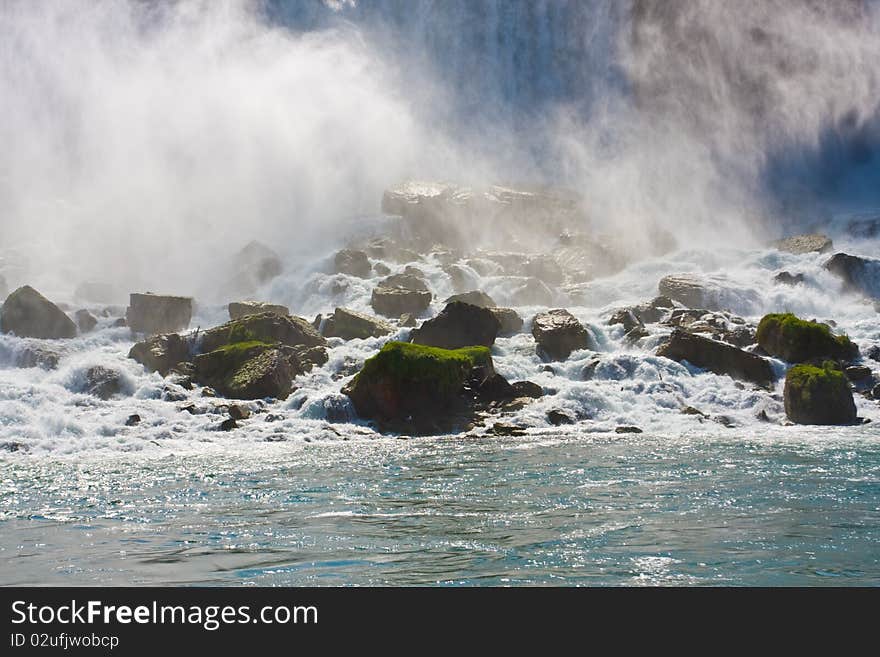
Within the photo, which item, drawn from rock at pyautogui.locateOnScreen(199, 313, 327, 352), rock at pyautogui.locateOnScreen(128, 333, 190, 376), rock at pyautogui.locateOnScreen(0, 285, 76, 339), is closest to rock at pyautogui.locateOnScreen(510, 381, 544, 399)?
rock at pyautogui.locateOnScreen(199, 313, 327, 352)

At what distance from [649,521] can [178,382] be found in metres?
23.6

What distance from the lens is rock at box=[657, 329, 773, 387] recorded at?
2991 cm

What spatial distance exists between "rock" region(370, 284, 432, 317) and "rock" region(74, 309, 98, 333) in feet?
50.4

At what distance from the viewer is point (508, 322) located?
1531 inches

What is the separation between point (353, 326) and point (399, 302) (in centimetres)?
672

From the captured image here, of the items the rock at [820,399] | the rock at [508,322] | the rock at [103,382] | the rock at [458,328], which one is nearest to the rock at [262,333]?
the rock at [458,328]

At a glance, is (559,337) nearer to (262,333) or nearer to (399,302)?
(399,302)

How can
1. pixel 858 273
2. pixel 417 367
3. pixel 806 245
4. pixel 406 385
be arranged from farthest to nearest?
pixel 806 245, pixel 858 273, pixel 417 367, pixel 406 385

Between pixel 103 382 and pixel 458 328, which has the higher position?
pixel 458 328

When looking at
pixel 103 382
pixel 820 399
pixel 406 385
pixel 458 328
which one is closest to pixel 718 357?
pixel 820 399

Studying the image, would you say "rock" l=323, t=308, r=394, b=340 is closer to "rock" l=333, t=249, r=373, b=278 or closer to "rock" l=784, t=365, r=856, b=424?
"rock" l=333, t=249, r=373, b=278

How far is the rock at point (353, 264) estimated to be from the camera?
54.8m

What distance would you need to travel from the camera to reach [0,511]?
1240 centimetres

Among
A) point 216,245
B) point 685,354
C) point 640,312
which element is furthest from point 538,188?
point 685,354
